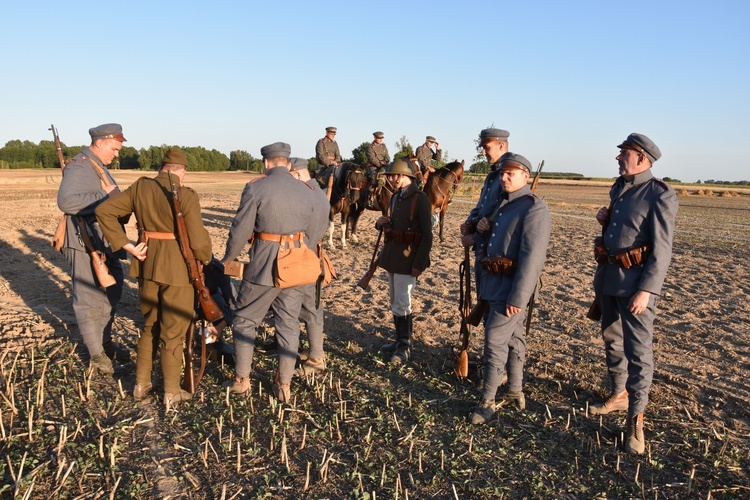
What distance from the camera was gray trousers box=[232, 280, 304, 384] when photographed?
4.48 meters

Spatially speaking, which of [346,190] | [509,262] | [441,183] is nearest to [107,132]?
[509,262]

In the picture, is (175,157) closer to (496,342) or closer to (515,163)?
(515,163)

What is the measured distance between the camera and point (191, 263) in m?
4.24

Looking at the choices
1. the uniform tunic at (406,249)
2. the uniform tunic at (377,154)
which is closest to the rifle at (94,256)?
the uniform tunic at (406,249)

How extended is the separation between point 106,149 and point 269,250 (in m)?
1.86

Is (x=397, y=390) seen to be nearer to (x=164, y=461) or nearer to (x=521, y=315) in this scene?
(x=521, y=315)

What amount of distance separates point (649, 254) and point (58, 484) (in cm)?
403

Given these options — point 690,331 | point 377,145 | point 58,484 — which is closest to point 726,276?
point 690,331

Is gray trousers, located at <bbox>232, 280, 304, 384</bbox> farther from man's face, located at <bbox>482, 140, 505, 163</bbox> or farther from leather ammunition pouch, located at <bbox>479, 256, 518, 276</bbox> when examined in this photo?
man's face, located at <bbox>482, 140, 505, 163</bbox>

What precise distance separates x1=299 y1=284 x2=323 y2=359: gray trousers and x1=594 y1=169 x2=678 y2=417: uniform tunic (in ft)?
7.87

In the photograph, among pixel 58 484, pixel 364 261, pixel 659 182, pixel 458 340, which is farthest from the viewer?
pixel 364 261

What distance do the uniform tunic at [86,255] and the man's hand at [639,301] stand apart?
4238mm

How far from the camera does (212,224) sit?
50.0ft

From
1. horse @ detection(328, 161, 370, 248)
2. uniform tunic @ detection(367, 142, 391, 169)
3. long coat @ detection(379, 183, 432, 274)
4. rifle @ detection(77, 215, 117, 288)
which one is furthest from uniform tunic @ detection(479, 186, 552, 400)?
uniform tunic @ detection(367, 142, 391, 169)
